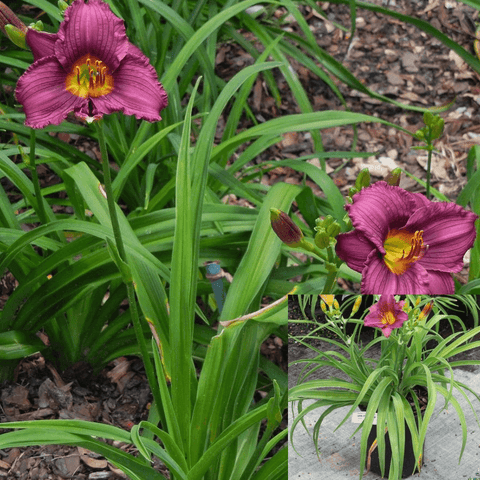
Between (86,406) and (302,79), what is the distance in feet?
6.61

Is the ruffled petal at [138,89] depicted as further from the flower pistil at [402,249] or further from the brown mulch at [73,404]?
the brown mulch at [73,404]

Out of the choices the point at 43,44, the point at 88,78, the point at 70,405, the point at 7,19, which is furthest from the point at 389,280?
the point at 70,405

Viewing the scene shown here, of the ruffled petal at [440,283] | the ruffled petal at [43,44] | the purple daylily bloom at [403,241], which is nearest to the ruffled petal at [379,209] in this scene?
the purple daylily bloom at [403,241]

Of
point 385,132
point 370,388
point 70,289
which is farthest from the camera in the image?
point 385,132

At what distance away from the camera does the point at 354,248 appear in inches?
43.0

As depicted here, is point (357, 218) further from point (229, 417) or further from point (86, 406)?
point (86, 406)

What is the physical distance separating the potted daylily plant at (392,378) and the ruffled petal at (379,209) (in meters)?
0.14

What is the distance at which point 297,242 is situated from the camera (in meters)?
1.30

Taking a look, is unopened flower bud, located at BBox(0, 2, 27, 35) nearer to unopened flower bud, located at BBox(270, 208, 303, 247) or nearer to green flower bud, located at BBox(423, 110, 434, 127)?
unopened flower bud, located at BBox(270, 208, 303, 247)

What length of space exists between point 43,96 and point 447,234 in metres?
0.72

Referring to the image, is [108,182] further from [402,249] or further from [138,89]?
[402,249]

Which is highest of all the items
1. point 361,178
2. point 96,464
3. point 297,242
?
point 361,178

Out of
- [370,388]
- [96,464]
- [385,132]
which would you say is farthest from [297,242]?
[385,132]

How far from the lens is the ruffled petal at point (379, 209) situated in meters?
1.07
